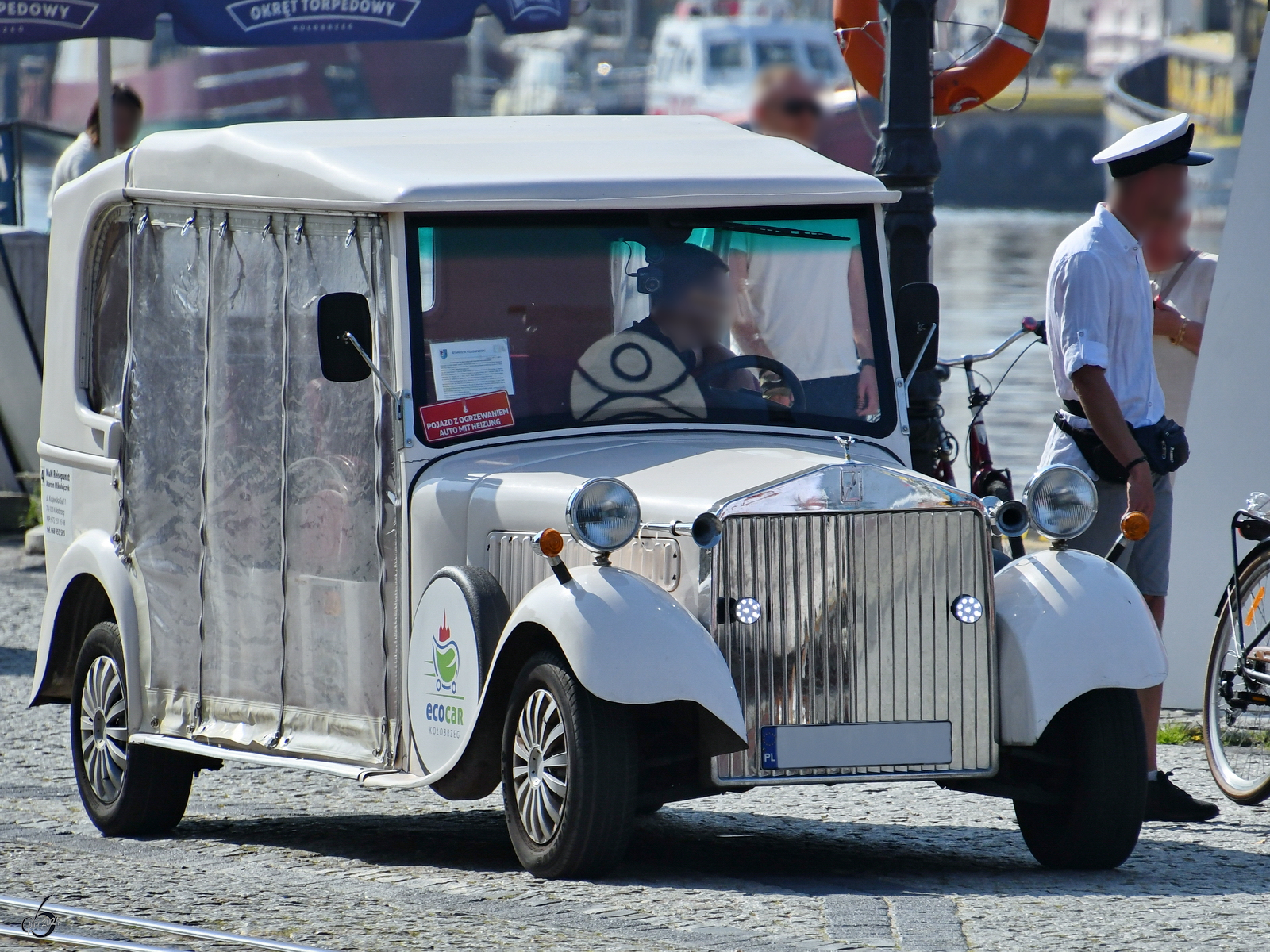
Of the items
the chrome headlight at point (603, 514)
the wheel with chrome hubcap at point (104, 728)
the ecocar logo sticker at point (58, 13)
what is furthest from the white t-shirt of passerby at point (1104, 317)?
the ecocar logo sticker at point (58, 13)

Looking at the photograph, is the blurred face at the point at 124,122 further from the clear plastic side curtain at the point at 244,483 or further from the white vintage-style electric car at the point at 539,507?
the clear plastic side curtain at the point at 244,483

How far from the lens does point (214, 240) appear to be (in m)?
7.03

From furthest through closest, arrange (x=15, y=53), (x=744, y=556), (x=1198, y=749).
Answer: (x=15, y=53), (x=1198, y=749), (x=744, y=556)

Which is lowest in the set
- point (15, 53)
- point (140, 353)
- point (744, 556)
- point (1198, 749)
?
point (1198, 749)

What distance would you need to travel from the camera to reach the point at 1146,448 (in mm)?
6906

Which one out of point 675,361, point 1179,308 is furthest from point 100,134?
point 675,361

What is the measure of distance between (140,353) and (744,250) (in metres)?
2.13

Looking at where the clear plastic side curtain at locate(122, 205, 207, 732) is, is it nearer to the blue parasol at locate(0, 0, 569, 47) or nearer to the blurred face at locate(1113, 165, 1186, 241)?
the blurred face at locate(1113, 165, 1186, 241)

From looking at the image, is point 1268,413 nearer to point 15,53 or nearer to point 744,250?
point 744,250

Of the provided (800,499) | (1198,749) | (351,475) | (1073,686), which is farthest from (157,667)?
(1198,749)

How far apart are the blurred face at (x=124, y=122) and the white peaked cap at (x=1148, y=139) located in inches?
311

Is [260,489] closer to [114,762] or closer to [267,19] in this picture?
[114,762]

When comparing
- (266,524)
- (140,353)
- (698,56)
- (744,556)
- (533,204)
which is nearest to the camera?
(744,556)

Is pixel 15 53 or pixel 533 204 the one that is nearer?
pixel 533 204
